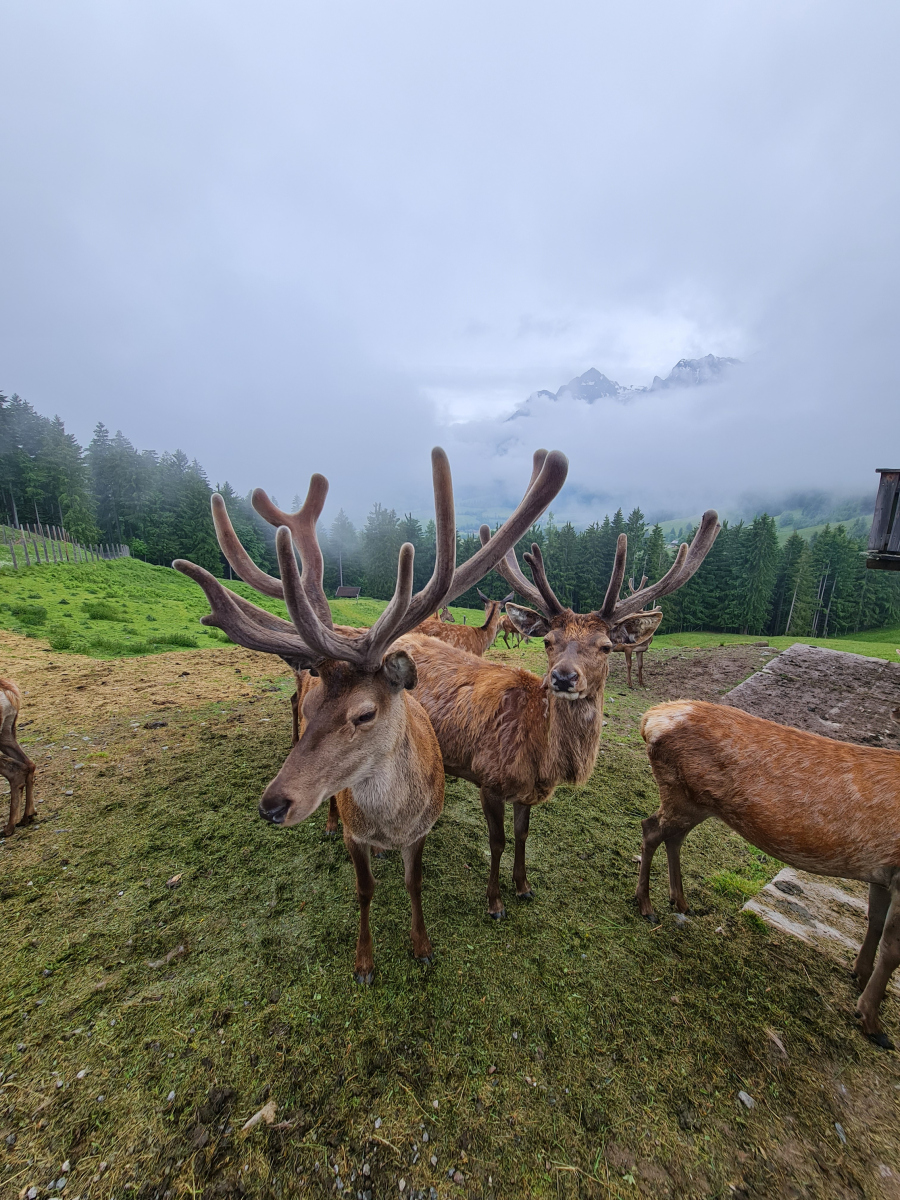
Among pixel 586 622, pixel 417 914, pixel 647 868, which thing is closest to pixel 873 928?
pixel 647 868

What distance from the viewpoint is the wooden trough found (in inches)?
138

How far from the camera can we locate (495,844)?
12.0ft

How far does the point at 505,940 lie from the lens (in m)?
3.33

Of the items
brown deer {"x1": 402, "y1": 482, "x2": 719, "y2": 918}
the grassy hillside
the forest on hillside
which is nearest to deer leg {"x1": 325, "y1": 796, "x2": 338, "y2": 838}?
brown deer {"x1": 402, "y1": 482, "x2": 719, "y2": 918}

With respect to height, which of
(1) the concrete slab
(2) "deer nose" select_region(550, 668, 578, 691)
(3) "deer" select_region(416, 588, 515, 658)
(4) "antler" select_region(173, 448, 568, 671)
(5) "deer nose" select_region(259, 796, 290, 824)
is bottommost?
(1) the concrete slab

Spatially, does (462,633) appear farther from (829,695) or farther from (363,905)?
(829,695)

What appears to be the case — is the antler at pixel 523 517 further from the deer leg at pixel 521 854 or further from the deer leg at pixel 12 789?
the deer leg at pixel 12 789

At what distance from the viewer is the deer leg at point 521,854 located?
3699 mm

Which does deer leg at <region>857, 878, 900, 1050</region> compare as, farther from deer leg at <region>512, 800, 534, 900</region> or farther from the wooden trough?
deer leg at <region>512, 800, 534, 900</region>

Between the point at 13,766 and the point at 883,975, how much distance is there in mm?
7077

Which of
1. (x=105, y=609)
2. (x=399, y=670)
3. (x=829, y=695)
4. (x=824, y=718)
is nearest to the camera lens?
(x=399, y=670)

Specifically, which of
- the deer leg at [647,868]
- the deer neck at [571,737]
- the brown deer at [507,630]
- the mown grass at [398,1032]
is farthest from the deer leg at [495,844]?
the brown deer at [507,630]

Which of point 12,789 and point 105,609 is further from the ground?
point 105,609

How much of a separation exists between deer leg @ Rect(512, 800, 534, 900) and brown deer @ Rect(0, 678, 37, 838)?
464cm
